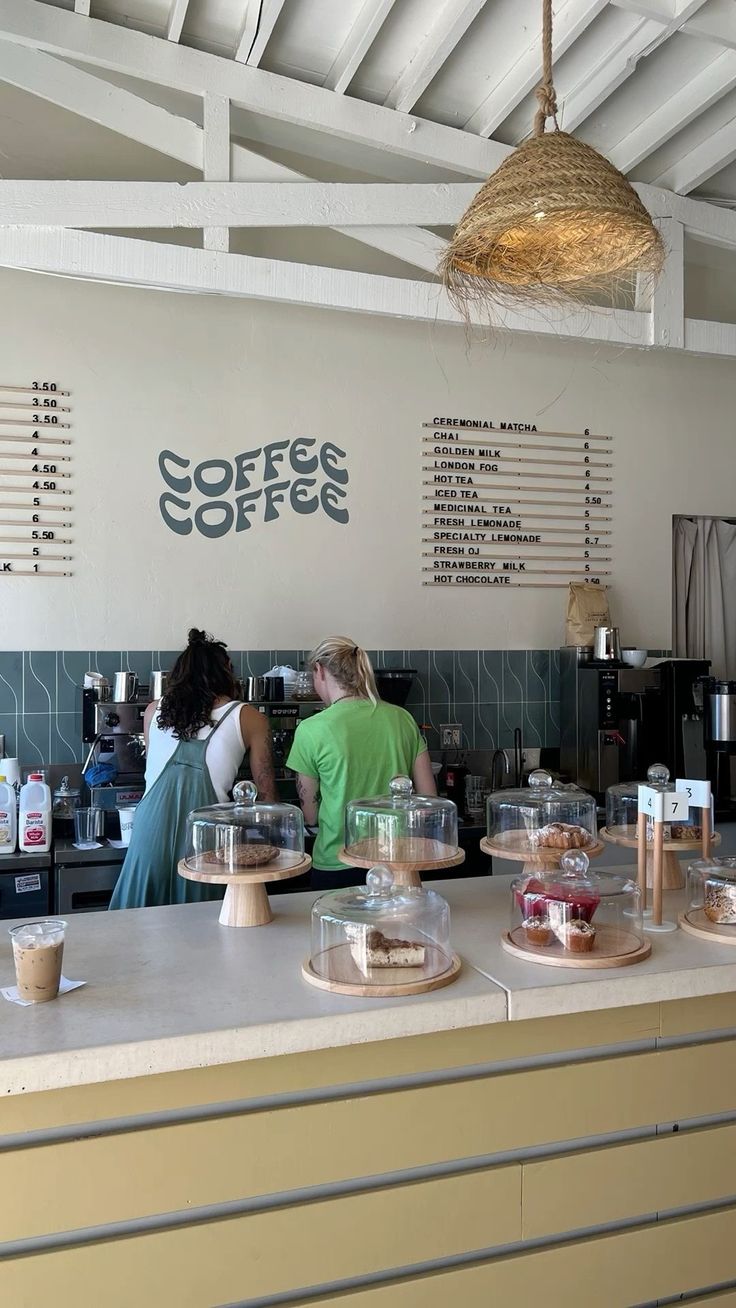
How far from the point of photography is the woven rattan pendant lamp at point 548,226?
250cm

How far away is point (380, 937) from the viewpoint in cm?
219

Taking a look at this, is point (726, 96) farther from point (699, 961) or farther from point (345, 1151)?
point (345, 1151)

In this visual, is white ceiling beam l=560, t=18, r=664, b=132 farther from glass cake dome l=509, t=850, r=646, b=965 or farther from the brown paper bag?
glass cake dome l=509, t=850, r=646, b=965

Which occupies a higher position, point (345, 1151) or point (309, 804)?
point (309, 804)

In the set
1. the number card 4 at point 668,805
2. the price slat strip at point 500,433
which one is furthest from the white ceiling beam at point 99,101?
the number card 4 at point 668,805

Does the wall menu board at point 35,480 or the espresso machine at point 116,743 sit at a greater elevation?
the wall menu board at point 35,480

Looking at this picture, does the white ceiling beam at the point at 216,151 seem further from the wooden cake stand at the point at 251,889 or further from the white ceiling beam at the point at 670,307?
the wooden cake stand at the point at 251,889

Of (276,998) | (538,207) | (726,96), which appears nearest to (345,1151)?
(276,998)

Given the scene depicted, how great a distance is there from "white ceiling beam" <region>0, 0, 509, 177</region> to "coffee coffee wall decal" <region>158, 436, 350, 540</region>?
145 centimetres

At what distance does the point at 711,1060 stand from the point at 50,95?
4416 millimetres

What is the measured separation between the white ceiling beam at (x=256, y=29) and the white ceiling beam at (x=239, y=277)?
33.2 inches

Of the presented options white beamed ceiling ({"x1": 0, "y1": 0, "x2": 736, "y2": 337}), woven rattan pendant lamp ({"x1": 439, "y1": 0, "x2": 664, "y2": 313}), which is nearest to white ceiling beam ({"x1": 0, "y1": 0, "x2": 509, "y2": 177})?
white beamed ceiling ({"x1": 0, "y1": 0, "x2": 736, "y2": 337})

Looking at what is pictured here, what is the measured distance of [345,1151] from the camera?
2064mm

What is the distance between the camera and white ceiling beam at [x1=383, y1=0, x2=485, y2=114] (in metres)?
3.93
